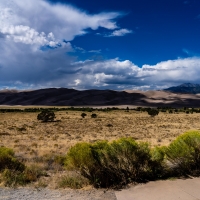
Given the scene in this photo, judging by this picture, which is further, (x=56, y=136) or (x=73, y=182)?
(x=56, y=136)

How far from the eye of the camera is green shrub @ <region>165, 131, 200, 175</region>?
9.65 m

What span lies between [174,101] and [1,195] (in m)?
186

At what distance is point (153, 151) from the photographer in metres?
10.1

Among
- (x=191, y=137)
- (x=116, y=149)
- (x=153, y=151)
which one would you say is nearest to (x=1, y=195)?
(x=116, y=149)

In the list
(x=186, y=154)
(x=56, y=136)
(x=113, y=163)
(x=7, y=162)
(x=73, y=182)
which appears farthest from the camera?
(x=56, y=136)

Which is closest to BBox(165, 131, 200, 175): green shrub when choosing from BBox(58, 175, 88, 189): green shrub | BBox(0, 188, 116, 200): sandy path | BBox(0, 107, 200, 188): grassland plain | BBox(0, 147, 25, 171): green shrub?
BBox(0, 188, 116, 200): sandy path

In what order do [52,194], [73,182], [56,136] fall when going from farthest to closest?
[56,136] < [73,182] < [52,194]

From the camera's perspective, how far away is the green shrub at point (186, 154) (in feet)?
31.7

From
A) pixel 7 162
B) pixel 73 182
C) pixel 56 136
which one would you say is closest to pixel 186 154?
pixel 73 182

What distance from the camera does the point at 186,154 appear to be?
968cm

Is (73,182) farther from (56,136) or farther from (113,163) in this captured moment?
(56,136)

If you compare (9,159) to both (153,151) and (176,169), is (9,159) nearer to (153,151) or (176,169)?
(153,151)

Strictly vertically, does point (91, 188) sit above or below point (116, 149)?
below

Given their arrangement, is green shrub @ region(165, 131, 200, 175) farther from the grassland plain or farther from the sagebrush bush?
the grassland plain
